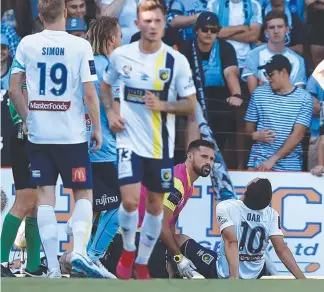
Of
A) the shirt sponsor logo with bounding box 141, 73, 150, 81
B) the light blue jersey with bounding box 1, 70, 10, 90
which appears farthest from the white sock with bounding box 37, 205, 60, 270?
the light blue jersey with bounding box 1, 70, 10, 90

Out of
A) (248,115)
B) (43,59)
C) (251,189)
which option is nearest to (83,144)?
(43,59)

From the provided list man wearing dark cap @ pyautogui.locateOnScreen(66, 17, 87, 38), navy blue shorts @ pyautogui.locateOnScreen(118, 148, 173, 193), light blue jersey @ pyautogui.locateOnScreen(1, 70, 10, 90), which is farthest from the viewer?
light blue jersey @ pyautogui.locateOnScreen(1, 70, 10, 90)

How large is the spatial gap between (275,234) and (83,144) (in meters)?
1.98

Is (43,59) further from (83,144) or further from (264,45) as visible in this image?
(264,45)

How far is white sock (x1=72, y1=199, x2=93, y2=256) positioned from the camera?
891cm

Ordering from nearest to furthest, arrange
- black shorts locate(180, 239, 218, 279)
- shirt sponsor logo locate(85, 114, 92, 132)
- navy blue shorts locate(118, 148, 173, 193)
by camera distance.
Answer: navy blue shorts locate(118, 148, 173, 193), shirt sponsor logo locate(85, 114, 92, 132), black shorts locate(180, 239, 218, 279)

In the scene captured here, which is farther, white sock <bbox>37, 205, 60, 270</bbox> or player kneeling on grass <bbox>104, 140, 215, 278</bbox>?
player kneeling on grass <bbox>104, 140, 215, 278</bbox>

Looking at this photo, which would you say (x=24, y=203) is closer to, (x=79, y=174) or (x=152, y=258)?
(x=79, y=174)

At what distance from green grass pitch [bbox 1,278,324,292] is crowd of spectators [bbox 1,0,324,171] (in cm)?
234

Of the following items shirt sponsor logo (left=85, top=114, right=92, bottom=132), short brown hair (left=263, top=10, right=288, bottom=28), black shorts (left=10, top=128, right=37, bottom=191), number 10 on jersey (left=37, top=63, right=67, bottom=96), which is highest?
short brown hair (left=263, top=10, right=288, bottom=28)

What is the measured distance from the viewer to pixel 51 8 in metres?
8.92

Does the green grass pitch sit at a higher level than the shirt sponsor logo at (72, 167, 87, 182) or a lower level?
lower

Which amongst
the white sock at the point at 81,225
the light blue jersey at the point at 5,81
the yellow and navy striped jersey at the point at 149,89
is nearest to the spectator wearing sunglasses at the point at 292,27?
the light blue jersey at the point at 5,81

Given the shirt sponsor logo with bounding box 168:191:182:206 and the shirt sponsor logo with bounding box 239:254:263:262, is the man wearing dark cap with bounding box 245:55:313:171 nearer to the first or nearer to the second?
the shirt sponsor logo with bounding box 239:254:263:262
